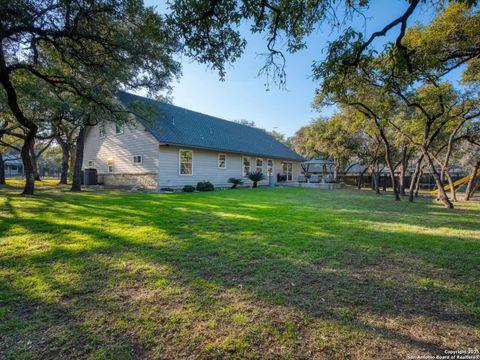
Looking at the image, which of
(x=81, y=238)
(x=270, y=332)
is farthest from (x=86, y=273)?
(x=270, y=332)

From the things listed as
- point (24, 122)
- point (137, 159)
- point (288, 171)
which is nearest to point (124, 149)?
point (137, 159)

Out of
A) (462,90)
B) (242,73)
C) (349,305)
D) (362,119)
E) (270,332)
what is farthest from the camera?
(362,119)

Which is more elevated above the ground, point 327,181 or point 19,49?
point 19,49

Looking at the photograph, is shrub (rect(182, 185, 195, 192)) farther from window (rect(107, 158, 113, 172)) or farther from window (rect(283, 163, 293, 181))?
window (rect(283, 163, 293, 181))

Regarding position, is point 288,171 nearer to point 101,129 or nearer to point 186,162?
point 186,162

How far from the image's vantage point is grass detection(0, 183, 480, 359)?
178cm

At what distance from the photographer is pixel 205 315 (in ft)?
6.86

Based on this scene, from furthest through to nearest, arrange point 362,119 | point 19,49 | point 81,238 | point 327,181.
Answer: point 327,181 → point 362,119 → point 19,49 → point 81,238

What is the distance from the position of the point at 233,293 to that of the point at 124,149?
15.5 meters

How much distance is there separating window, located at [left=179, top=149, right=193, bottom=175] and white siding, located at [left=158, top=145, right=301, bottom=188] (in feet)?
Result: 0.69

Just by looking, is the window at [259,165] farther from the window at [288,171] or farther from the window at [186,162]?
the window at [186,162]

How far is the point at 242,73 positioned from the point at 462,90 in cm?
1032

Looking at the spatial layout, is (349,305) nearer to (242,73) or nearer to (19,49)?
(242,73)

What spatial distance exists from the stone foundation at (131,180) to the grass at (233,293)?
9187mm
